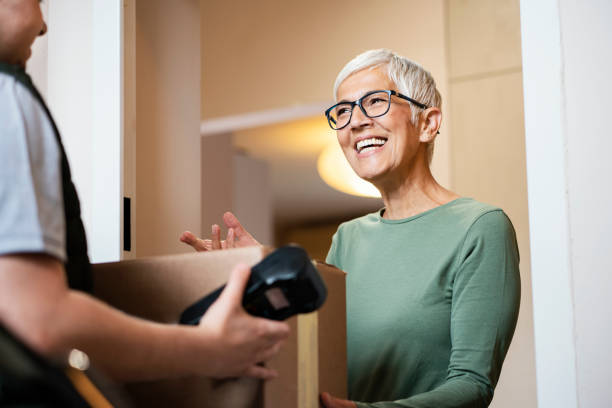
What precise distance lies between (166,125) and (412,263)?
93 centimetres

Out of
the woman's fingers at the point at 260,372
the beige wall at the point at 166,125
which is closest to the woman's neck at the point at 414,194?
the beige wall at the point at 166,125

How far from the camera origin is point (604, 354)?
3.20 ft

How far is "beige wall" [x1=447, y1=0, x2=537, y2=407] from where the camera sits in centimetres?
284

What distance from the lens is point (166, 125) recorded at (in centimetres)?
196

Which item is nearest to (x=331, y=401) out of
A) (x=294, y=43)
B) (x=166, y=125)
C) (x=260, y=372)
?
(x=260, y=372)

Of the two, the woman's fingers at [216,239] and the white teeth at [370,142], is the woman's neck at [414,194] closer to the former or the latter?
the white teeth at [370,142]

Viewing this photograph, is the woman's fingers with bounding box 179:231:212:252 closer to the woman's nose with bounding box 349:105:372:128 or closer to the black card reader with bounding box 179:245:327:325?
the woman's nose with bounding box 349:105:372:128

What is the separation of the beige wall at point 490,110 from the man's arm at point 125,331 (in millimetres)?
2284

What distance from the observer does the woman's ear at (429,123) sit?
5.15 ft

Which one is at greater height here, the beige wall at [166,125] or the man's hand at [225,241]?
the beige wall at [166,125]

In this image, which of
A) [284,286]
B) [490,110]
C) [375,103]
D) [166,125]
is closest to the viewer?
[284,286]

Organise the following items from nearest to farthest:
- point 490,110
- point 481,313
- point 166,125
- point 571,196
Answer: point 571,196 < point 481,313 < point 166,125 < point 490,110

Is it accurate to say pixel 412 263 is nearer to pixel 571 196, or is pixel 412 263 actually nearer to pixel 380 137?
pixel 380 137

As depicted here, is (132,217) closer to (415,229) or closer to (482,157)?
(415,229)
